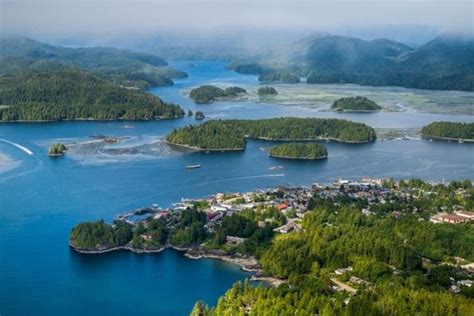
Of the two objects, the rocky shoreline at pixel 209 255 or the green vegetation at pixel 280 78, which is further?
the green vegetation at pixel 280 78

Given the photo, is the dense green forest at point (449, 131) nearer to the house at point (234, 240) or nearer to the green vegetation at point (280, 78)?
the house at point (234, 240)

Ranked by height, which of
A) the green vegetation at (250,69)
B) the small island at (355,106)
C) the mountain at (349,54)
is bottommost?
the small island at (355,106)

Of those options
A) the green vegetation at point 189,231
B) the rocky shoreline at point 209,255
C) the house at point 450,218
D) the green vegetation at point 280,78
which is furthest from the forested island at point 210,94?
the rocky shoreline at point 209,255

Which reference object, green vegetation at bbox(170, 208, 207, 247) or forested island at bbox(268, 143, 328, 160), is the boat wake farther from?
green vegetation at bbox(170, 208, 207, 247)

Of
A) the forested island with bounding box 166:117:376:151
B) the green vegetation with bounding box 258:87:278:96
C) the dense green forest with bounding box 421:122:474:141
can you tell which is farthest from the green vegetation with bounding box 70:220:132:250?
the green vegetation with bounding box 258:87:278:96

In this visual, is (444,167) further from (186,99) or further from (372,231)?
(186,99)

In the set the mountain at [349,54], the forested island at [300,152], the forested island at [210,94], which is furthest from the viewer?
the mountain at [349,54]
